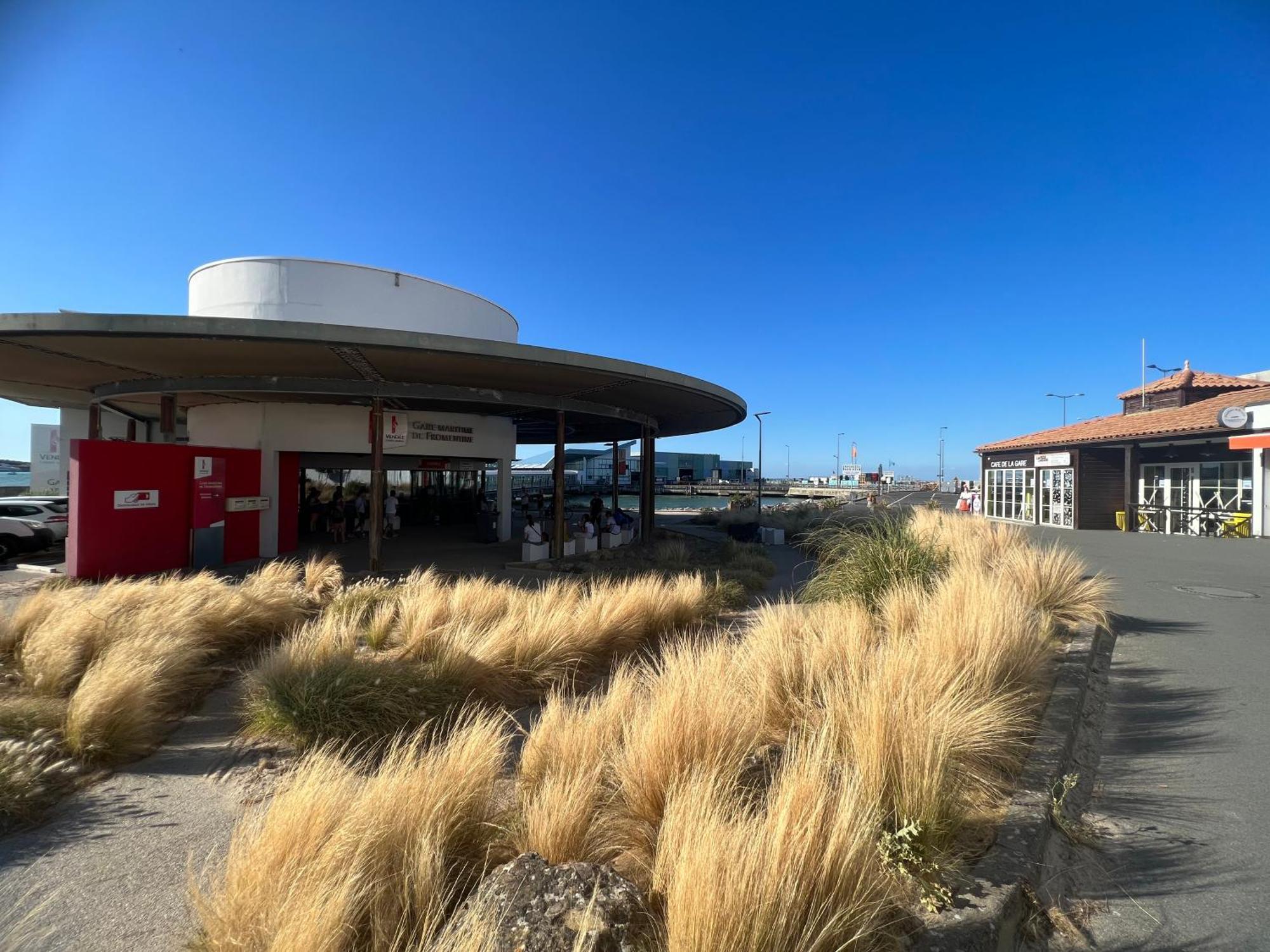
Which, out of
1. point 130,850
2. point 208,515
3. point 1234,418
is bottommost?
point 130,850

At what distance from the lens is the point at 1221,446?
20281mm

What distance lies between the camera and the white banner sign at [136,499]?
1032cm

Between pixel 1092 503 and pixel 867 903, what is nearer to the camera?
pixel 867 903

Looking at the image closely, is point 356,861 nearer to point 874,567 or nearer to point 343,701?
point 343,701

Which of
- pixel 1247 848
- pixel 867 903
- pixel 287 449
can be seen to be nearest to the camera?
pixel 867 903

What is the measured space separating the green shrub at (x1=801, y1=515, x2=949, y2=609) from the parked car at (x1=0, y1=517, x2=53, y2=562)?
55.7 ft

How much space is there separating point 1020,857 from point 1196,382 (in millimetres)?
32321

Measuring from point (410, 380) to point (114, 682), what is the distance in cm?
905

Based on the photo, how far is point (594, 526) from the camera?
16.3 meters

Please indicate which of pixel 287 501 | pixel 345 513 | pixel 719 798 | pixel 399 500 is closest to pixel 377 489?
pixel 287 501

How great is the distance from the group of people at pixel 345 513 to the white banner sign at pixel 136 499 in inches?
268

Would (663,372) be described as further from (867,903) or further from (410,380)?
(867,903)

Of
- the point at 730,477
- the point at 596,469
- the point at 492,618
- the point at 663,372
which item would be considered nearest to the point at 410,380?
the point at 663,372

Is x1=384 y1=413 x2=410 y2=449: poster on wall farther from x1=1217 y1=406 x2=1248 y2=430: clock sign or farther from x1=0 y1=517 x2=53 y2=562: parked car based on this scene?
x1=1217 y1=406 x2=1248 y2=430: clock sign
